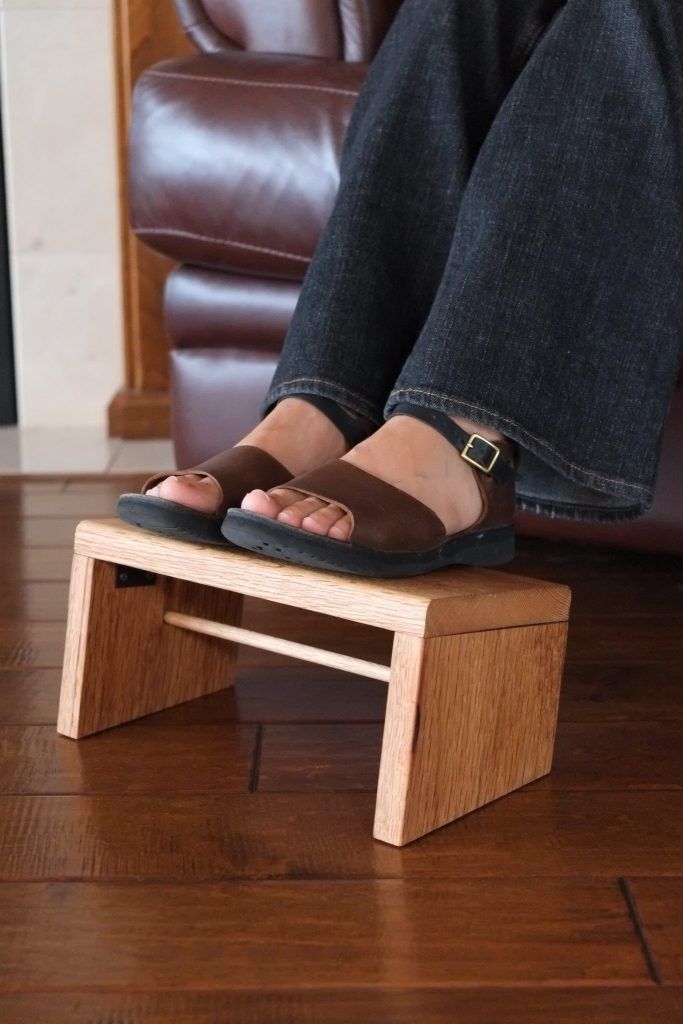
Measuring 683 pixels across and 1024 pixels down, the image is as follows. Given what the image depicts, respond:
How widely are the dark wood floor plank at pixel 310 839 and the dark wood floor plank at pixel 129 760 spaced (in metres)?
0.02

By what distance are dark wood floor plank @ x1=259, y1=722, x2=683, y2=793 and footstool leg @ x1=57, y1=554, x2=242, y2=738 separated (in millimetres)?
84

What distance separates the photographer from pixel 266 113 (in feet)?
3.96

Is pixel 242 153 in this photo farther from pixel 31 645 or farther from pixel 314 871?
pixel 314 871

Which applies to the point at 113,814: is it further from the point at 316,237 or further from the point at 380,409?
the point at 316,237

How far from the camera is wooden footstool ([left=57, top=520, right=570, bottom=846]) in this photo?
26.0 inches

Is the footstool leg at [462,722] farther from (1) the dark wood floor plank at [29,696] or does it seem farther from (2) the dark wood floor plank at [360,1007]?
(1) the dark wood floor plank at [29,696]

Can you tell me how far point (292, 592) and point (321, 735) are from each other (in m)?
0.17

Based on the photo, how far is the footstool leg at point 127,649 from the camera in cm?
79

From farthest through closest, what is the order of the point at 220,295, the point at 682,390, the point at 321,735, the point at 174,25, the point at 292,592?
1. the point at 174,25
2. the point at 220,295
3. the point at 682,390
4. the point at 321,735
5. the point at 292,592

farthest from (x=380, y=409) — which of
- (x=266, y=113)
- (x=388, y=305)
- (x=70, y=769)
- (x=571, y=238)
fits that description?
(x=266, y=113)

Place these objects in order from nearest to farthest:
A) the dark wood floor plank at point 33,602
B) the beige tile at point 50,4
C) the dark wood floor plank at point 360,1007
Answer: the dark wood floor plank at point 360,1007 → the dark wood floor plank at point 33,602 → the beige tile at point 50,4

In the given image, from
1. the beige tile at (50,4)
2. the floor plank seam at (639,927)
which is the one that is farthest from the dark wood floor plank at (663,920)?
the beige tile at (50,4)

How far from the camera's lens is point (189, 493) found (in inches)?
28.5

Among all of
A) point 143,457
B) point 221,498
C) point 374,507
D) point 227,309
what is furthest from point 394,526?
point 143,457
